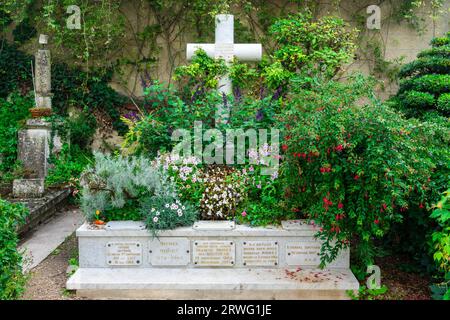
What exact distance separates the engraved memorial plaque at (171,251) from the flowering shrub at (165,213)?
120mm

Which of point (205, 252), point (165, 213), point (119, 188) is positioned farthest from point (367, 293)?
point (119, 188)

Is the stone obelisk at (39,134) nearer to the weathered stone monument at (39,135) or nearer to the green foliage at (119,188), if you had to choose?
the weathered stone monument at (39,135)

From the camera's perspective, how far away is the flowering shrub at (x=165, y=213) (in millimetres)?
4555

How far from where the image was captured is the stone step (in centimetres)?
427

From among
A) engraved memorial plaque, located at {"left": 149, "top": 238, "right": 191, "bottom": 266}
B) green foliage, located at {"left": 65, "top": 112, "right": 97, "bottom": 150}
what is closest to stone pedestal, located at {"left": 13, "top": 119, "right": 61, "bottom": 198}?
green foliage, located at {"left": 65, "top": 112, "right": 97, "bottom": 150}

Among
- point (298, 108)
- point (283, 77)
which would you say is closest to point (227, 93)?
point (283, 77)

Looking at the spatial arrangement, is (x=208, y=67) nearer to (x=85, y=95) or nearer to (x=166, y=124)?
(x=166, y=124)

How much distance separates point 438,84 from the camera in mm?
5914

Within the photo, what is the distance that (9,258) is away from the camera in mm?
3637

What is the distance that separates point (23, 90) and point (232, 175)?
528cm

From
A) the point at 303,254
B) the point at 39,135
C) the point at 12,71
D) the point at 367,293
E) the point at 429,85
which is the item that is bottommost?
the point at 367,293

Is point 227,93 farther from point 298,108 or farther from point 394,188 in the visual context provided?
point 394,188

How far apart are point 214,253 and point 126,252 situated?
31.1 inches

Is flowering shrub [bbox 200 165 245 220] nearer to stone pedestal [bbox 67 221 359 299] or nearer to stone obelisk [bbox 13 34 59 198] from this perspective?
stone pedestal [bbox 67 221 359 299]
